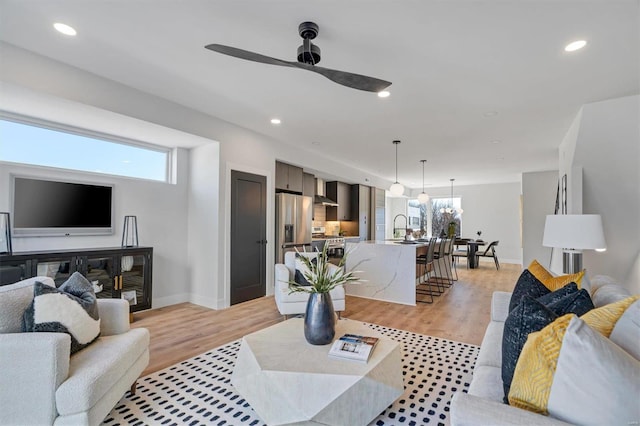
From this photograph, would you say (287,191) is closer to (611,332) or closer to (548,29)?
(548,29)

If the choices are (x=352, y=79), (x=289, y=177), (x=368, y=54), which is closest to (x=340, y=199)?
(x=289, y=177)

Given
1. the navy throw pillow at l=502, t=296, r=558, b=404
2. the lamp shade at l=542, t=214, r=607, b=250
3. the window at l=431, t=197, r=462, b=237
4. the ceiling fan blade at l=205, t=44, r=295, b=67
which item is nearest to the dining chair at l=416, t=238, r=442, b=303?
the lamp shade at l=542, t=214, r=607, b=250

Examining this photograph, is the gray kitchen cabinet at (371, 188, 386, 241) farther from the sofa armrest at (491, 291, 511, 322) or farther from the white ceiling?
the sofa armrest at (491, 291, 511, 322)

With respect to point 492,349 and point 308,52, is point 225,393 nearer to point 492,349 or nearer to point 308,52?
point 492,349

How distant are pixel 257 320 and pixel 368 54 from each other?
3271mm

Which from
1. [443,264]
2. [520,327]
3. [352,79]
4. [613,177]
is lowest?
[443,264]

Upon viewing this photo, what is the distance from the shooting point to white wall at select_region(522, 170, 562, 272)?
24.8 feet

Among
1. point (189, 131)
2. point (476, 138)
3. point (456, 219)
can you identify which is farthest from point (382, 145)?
point (456, 219)

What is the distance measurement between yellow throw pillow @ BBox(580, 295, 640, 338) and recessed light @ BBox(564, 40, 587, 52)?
2191 millimetres

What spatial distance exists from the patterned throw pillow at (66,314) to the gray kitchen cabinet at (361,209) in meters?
6.80

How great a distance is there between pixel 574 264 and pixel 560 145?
10.7 feet

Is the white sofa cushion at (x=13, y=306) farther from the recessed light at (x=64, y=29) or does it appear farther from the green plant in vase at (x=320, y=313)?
the recessed light at (x=64, y=29)

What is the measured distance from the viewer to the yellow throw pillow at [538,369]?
3.49ft

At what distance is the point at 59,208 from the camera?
11.7ft
